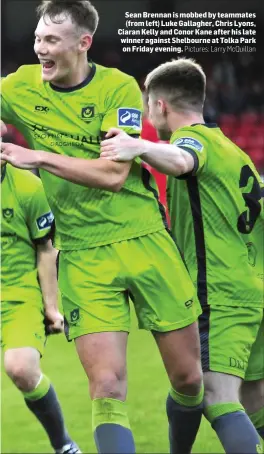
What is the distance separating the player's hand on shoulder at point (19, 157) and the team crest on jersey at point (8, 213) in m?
1.33

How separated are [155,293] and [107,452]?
670mm

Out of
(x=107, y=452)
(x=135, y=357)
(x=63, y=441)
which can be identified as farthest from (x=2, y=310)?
(x=135, y=357)

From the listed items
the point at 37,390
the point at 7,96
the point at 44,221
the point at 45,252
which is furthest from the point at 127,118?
the point at 37,390

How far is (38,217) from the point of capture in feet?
17.6

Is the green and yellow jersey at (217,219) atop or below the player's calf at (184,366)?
atop

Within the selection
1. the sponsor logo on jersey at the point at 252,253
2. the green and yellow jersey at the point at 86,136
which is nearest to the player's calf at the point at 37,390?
the green and yellow jersey at the point at 86,136

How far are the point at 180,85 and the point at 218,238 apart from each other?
2.29ft

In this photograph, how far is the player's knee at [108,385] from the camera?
4.04m

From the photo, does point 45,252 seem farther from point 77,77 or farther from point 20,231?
point 77,77

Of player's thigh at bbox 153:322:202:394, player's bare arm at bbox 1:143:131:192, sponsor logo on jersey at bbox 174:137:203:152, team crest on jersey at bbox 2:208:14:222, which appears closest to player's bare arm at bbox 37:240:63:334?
team crest on jersey at bbox 2:208:14:222

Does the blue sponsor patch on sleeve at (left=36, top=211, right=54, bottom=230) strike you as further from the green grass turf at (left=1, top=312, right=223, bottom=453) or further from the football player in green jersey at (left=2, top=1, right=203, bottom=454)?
the green grass turf at (left=1, top=312, right=223, bottom=453)

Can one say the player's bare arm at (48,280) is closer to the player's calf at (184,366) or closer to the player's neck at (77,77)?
the player's calf at (184,366)

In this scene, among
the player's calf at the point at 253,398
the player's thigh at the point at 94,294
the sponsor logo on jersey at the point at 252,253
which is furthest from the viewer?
the player's calf at the point at 253,398

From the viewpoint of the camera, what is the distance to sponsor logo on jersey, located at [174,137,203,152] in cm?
437
